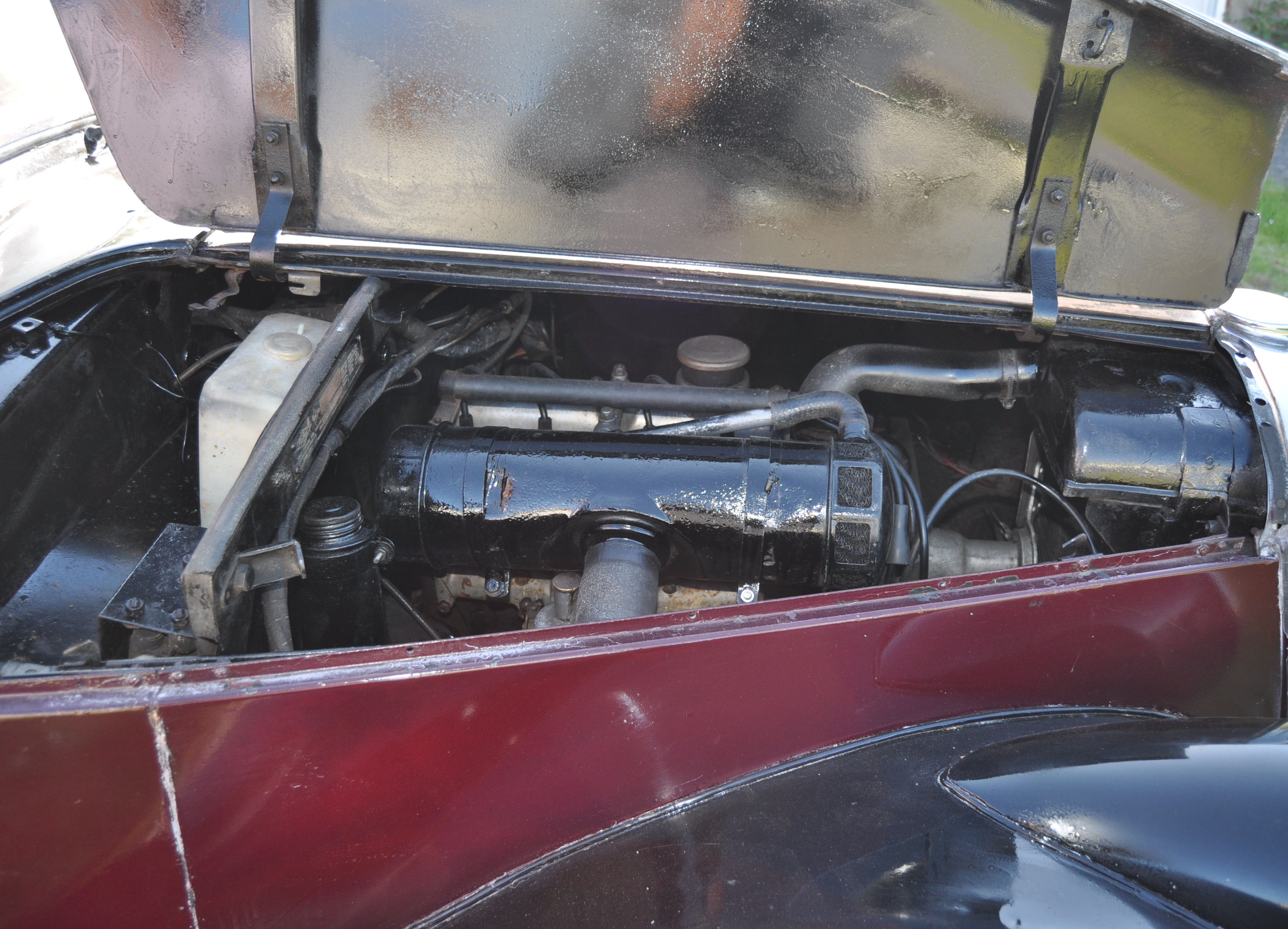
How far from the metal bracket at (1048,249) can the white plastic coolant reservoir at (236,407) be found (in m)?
1.46

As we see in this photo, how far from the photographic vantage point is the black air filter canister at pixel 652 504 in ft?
5.13

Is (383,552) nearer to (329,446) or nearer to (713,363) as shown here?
(329,446)

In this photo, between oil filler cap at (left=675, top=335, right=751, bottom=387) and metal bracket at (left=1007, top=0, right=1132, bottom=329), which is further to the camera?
oil filler cap at (left=675, top=335, right=751, bottom=387)

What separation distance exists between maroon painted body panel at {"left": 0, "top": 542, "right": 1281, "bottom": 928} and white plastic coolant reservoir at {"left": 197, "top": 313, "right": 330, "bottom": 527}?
2.14 feet

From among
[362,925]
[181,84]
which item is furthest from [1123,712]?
[181,84]

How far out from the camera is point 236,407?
1655 mm

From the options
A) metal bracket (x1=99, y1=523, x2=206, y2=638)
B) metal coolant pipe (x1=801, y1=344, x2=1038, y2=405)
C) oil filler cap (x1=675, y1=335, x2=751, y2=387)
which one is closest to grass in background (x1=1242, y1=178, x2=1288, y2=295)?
metal coolant pipe (x1=801, y1=344, x2=1038, y2=405)

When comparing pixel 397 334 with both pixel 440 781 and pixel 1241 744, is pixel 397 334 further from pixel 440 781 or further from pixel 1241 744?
pixel 1241 744

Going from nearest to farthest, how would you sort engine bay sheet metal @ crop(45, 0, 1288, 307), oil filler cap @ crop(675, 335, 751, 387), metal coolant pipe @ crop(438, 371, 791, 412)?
1. engine bay sheet metal @ crop(45, 0, 1288, 307)
2. metal coolant pipe @ crop(438, 371, 791, 412)
3. oil filler cap @ crop(675, 335, 751, 387)

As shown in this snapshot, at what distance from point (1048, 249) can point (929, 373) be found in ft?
1.17

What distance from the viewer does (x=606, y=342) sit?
8.11ft

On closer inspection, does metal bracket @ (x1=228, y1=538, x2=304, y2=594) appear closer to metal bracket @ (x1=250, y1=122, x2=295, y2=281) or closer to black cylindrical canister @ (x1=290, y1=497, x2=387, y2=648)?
black cylindrical canister @ (x1=290, y1=497, x2=387, y2=648)

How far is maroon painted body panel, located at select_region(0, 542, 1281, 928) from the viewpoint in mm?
1088

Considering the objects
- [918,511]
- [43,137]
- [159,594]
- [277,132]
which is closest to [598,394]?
[918,511]
